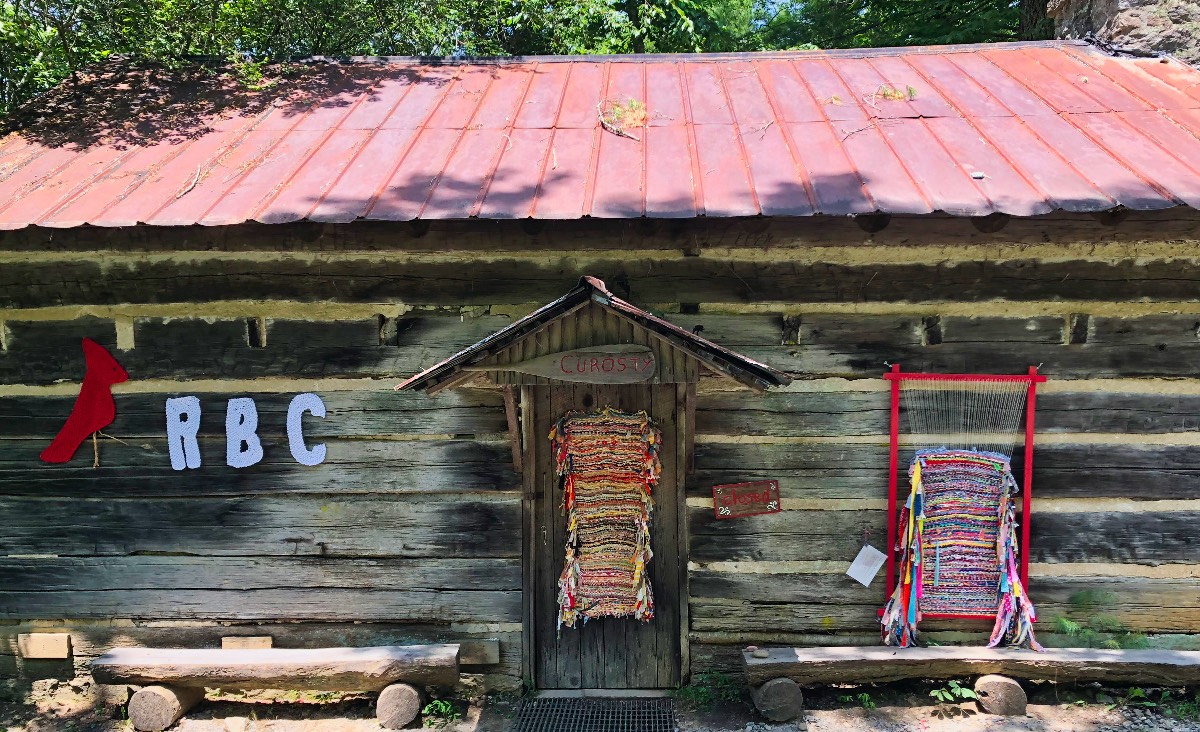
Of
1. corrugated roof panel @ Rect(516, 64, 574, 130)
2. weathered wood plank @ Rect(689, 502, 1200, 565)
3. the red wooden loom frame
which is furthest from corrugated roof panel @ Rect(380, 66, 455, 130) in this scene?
the red wooden loom frame

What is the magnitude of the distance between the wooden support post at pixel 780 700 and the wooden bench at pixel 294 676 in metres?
1.85

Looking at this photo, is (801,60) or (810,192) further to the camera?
(801,60)

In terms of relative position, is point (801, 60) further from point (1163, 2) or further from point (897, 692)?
point (897, 692)

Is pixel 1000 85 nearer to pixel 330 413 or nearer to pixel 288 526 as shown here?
pixel 330 413

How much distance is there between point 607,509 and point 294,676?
83.2 inches

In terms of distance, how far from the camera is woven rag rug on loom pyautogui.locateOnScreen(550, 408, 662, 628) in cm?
450

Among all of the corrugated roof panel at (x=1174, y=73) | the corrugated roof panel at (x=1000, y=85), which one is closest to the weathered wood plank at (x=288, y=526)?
the corrugated roof panel at (x=1000, y=85)

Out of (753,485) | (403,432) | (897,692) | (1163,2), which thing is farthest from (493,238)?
(1163,2)

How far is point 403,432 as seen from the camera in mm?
4613

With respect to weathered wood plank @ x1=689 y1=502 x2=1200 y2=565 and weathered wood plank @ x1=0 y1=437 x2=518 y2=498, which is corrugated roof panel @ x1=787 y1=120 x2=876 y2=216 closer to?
weathered wood plank @ x1=689 y1=502 x2=1200 y2=565

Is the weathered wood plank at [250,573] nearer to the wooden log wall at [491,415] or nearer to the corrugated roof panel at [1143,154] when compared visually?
the wooden log wall at [491,415]

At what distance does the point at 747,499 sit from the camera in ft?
14.9

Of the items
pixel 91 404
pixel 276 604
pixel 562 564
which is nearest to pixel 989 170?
pixel 562 564

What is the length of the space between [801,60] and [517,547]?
4441mm
